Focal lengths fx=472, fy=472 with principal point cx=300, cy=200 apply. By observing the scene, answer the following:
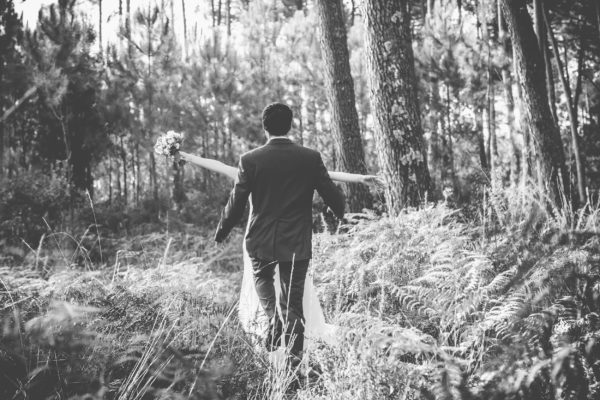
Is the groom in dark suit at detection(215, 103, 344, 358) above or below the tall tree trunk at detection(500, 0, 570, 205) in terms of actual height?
below

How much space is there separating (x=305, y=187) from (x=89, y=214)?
14353 millimetres

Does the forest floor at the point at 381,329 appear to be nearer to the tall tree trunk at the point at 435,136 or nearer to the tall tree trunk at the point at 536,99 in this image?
the tall tree trunk at the point at 536,99

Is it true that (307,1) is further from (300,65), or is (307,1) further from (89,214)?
(89,214)

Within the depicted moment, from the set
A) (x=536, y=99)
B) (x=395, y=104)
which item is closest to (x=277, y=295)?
(x=395, y=104)

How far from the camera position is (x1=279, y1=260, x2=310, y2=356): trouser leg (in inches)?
118

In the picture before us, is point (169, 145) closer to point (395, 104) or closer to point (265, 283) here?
point (265, 283)

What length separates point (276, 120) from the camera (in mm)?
3172

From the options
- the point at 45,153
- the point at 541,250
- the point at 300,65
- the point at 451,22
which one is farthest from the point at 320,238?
the point at 45,153

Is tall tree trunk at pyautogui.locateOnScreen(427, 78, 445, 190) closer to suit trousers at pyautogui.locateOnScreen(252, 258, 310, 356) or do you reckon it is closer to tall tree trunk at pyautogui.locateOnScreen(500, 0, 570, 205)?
tall tree trunk at pyautogui.locateOnScreen(500, 0, 570, 205)

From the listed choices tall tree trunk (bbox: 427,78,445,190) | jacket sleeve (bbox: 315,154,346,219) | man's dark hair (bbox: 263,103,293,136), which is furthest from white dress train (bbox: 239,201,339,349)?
tall tree trunk (bbox: 427,78,445,190)

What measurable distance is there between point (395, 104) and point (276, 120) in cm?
206

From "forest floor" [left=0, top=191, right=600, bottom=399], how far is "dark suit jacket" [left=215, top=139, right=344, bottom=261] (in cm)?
50

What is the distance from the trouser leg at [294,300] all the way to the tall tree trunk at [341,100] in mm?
4283

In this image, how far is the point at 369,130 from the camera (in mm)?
19703
